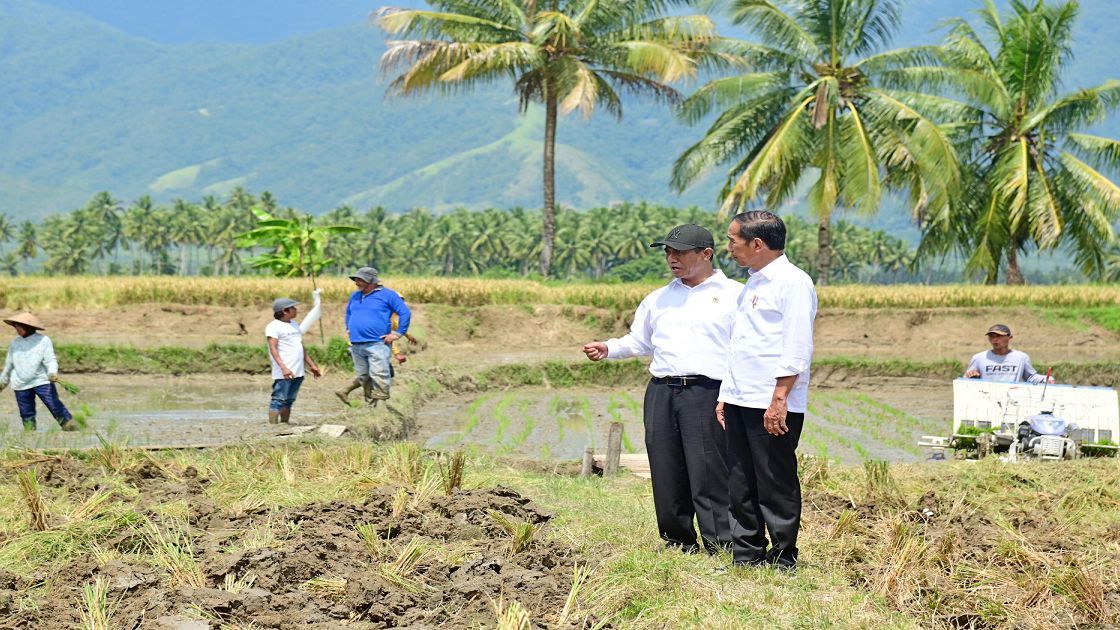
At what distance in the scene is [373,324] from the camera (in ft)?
41.5

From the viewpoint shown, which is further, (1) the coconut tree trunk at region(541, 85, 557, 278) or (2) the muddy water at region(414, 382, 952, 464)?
(1) the coconut tree trunk at region(541, 85, 557, 278)

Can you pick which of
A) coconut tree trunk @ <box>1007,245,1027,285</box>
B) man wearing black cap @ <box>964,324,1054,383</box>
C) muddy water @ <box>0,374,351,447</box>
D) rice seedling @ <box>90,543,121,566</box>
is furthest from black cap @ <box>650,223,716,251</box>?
coconut tree trunk @ <box>1007,245,1027,285</box>

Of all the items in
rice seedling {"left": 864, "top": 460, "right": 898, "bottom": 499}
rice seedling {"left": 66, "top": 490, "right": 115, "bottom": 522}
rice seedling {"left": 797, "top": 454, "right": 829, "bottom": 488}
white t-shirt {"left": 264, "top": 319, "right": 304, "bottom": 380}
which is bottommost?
rice seedling {"left": 797, "top": 454, "right": 829, "bottom": 488}

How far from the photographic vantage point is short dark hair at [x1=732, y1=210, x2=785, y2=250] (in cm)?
599

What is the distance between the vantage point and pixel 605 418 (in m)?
15.5

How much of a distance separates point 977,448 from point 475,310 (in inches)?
569

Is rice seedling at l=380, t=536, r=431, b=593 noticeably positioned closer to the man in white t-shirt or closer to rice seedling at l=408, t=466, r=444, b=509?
rice seedling at l=408, t=466, r=444, b=509

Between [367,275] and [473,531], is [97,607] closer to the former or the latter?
[473,531]

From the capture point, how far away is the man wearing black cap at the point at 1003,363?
36.9 feet

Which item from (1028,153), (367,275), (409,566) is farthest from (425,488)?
(1028,153)

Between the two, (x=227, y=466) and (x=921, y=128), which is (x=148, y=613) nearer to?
(x=227, y=466)

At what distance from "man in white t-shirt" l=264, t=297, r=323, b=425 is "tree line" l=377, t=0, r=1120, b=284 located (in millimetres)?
16167

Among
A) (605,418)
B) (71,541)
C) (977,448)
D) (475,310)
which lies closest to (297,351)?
(605,418)

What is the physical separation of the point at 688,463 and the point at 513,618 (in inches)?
76.9
